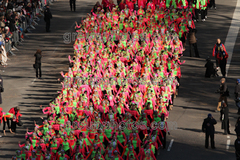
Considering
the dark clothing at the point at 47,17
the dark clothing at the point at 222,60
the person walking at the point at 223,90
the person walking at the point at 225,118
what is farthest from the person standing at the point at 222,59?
the dark clothing at the point at 47,17

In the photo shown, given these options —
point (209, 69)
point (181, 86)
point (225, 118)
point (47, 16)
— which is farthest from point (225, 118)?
point (47, 16)

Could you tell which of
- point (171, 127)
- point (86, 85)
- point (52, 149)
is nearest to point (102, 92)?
point (86, 85)

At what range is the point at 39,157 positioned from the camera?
845 inches

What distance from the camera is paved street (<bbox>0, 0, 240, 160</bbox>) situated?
23842mm

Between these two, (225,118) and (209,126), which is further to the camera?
(225,118)

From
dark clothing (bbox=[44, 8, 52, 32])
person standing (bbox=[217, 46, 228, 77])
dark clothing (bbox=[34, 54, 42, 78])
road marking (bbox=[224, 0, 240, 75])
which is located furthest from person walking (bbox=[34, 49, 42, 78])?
road marking (bbox=[224, 0, 240, 75])

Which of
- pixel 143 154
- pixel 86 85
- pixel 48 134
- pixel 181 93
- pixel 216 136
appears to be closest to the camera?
pixel 143 154

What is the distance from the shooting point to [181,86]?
30.2m

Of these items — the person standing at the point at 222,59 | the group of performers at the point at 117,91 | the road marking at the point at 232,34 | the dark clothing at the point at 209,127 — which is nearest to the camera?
the group of performers at the point at 117,91

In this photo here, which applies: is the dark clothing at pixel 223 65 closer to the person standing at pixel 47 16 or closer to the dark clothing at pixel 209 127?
the dark clothing at pixel 209 127

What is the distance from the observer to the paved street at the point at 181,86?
2384 centimetres

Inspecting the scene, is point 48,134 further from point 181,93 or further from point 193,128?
point 181,93

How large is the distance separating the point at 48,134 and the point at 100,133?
207cm

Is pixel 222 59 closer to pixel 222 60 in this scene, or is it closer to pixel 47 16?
pixel 222 60
